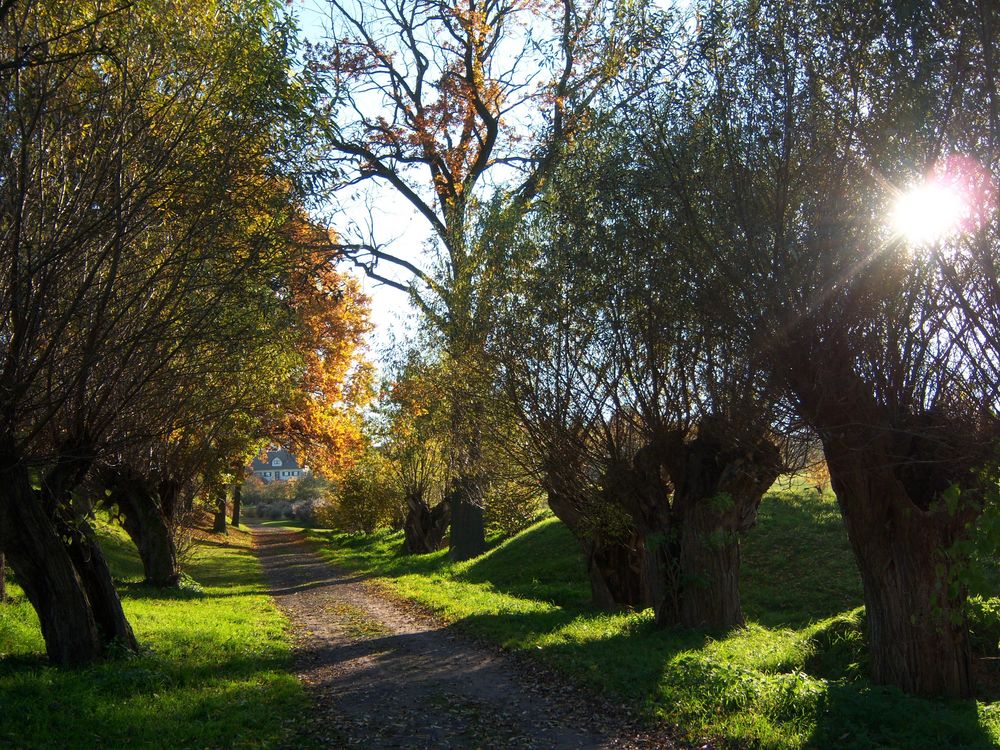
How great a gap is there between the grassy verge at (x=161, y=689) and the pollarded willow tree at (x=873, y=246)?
6643mm

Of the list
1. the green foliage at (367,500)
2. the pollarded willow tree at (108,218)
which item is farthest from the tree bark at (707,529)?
the green foliage at (367,500)

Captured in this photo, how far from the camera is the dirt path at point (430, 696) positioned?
8.26m

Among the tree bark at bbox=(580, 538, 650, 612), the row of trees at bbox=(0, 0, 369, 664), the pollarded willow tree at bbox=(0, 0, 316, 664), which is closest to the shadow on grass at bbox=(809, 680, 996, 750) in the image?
the row of trees at bbox=(0, 0, 369, 664)

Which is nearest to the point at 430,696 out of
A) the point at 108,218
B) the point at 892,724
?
the point at 892,724

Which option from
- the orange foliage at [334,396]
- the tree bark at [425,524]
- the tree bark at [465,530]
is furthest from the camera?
the tree bark at [425,524]

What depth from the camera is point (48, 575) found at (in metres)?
10.4

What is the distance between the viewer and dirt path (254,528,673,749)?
826 centimetres

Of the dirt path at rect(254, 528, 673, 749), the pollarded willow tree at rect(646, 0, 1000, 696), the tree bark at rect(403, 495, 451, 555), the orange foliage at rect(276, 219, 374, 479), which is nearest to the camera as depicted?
the pollarded willow tree at rect(646, 0, 1000, 696)

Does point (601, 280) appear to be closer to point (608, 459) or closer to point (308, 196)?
point (608, 459)

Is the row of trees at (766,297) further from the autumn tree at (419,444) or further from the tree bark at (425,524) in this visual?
the tree bark at (425,524)

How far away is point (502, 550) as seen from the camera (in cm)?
2628

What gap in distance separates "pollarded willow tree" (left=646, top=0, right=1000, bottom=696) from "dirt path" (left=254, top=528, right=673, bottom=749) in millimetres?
3632

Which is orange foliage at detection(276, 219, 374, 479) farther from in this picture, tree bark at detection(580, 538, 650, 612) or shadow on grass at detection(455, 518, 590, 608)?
tree bark at detection(580, 538, 650, 612)

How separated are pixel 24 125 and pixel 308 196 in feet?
10.8
